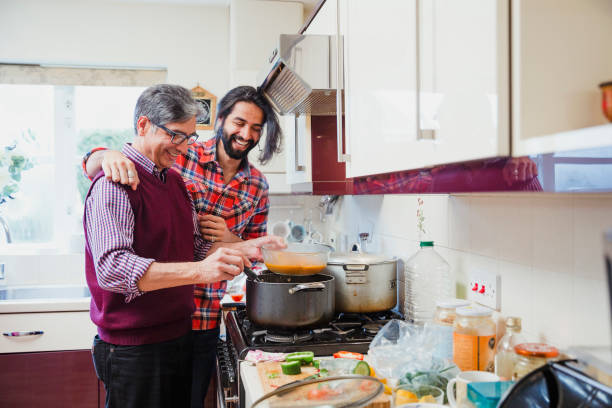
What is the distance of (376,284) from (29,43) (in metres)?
2.86

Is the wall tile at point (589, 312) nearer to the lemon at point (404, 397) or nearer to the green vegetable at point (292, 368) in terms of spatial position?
the lemon at point (404, 397)

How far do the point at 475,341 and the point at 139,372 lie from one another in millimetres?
1083

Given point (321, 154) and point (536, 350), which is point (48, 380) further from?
point (536, 350)

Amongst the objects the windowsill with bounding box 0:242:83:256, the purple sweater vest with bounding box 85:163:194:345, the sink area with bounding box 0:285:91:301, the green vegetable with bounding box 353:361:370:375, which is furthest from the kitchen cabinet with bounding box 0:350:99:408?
the green vegetable with bounding box 353:361:370:375

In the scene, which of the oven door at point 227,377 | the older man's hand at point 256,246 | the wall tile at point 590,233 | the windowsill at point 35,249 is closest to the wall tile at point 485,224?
the wall tile at point 590,233

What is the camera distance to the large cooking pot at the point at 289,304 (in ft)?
4.88

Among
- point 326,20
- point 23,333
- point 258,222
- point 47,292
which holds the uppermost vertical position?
point 326,20

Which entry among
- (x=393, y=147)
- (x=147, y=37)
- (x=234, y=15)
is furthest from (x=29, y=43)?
(x=393, y=147)

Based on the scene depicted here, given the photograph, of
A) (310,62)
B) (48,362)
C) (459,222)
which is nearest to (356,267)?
(459,222)

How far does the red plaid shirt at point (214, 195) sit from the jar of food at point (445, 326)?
1.13 m

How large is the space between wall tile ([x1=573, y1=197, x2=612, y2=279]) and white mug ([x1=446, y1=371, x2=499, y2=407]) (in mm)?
288

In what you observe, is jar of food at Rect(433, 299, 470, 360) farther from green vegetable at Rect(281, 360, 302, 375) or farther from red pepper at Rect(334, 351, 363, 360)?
green vegetable at Rect(281, 360, 302, 375)

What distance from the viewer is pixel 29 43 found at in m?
3.24

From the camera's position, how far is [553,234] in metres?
1.11
